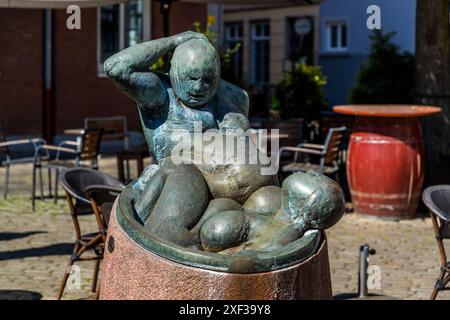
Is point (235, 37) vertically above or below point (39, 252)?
above

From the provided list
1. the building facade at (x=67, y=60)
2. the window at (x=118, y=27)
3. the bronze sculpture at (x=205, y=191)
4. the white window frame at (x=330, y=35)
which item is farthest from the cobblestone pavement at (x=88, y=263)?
the white window frame at (x=330, y=35)

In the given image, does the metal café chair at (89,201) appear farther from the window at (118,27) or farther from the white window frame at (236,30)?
the white window frame at (236,30)

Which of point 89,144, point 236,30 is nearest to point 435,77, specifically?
point 89,144

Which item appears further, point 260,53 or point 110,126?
point 260,53

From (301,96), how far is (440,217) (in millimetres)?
7917

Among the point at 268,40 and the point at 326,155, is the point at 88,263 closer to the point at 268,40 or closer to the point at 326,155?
the point at 326,155

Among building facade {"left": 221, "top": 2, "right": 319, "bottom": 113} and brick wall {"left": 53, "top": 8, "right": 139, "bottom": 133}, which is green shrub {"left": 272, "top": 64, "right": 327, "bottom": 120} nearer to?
brick wall {"left": 53, "top": 8, "right": 139, "bottom": 133}

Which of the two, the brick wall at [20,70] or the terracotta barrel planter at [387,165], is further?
the brick wall at [20,70]

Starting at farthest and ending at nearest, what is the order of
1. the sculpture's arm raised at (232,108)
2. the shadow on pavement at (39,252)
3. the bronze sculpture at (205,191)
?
the shadow on pavement at (39,252) → the sculpture's arm raised at (232,108) → the bronze sculpture at (205,191)

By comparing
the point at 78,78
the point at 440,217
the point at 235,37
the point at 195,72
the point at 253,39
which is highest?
the point at 235,37

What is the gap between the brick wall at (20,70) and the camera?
15844 millimetres

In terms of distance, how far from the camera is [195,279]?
125 inches

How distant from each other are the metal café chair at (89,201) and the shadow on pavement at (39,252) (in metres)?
1.12
